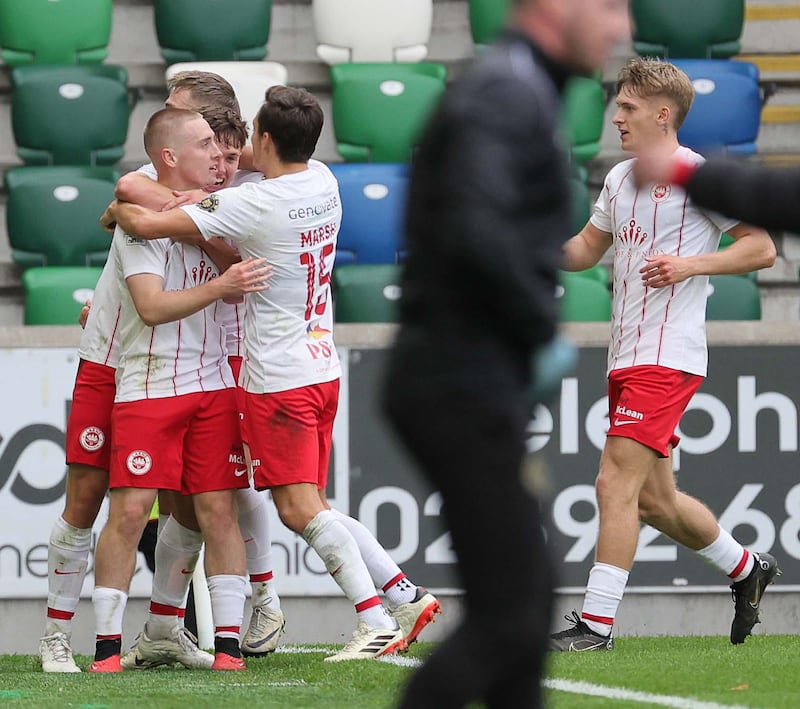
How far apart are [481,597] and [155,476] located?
237cm

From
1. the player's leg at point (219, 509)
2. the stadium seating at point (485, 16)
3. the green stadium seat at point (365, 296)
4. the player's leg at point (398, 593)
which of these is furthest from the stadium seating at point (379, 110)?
the player's leg at point (219, 509)

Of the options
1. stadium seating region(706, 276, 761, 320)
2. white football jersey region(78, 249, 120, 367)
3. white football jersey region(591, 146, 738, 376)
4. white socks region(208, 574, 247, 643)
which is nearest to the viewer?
white socks region(208, 574, 247, 643)

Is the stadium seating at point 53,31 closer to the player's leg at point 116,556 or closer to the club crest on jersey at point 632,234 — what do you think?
the club crest on jersey at point 632,234

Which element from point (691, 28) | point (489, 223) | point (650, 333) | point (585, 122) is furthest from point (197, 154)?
point (691, 28)

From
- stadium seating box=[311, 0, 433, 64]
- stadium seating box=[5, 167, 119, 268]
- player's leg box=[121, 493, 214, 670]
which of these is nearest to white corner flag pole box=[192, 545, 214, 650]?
player's leg box=[121, 493, 214, 670]

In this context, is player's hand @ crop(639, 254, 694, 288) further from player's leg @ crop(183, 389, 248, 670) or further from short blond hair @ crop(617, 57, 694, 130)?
player's leg @ crop(183, 389, 248, 670)

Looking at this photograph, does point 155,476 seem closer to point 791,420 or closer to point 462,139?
point 462,139

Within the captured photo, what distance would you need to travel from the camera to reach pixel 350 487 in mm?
6328

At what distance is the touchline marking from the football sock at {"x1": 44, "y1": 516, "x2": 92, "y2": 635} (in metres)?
1.53

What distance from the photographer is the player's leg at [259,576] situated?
5.04 m

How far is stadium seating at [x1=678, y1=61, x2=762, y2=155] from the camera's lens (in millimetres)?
8852

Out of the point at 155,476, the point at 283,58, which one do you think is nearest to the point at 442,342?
the point at 155,476

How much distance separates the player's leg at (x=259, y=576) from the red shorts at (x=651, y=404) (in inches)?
46.5

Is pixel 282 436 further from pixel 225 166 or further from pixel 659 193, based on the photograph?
pixel 659 193
